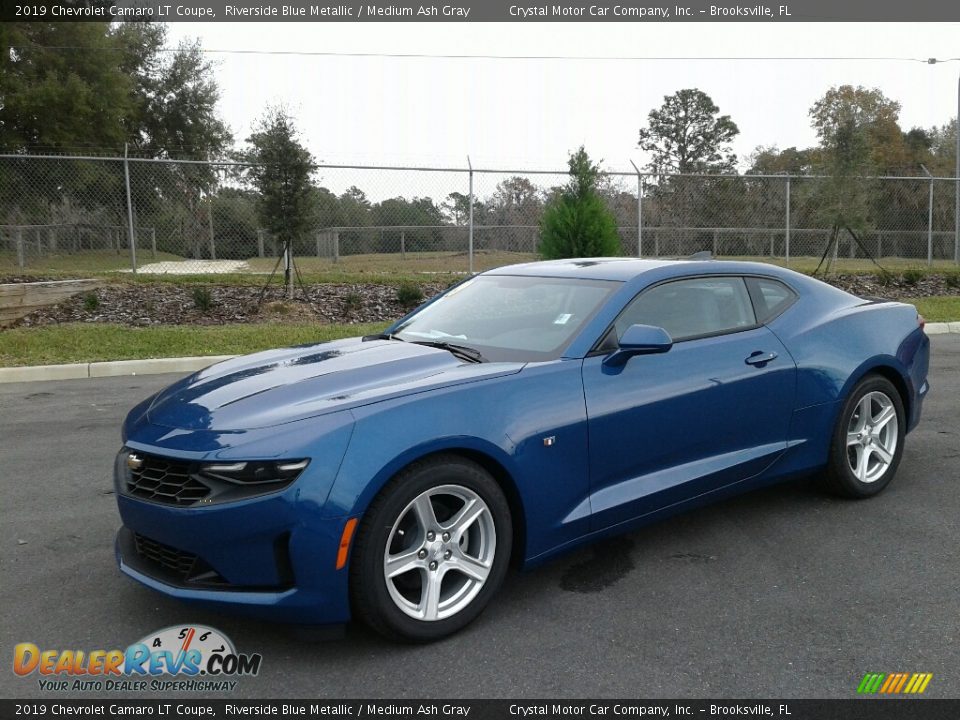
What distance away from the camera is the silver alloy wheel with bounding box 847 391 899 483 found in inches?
184

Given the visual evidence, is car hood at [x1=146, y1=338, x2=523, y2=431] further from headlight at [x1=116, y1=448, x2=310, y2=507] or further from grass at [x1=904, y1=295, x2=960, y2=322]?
grass at [x1=904, y1=295, x2=960, y2=322]

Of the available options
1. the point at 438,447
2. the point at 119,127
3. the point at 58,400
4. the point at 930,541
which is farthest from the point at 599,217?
the point at 119,127

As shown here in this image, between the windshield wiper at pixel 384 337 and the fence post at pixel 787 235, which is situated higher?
the fence post at pixel 787 235

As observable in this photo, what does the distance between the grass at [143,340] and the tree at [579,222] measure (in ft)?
13.1

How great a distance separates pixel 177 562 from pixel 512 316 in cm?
196

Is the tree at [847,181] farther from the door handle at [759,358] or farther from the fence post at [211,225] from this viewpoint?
the door handle at [759,358]

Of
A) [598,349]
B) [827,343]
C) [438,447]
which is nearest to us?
[438,447]

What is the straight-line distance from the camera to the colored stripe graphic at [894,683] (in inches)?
109

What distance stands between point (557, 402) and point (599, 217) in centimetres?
1149

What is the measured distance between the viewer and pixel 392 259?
53.6 feet

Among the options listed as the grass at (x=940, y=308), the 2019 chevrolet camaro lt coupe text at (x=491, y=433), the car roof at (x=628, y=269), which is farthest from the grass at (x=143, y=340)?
the grass at (x=940, y=308)

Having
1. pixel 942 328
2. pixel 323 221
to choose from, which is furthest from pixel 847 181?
pixel 323 221

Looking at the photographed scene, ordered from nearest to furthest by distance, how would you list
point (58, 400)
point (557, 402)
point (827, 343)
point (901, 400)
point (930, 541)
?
point (557, 402) → point (930, 541) → point (827, 343) → point (901, 400) → point (58, 400)
